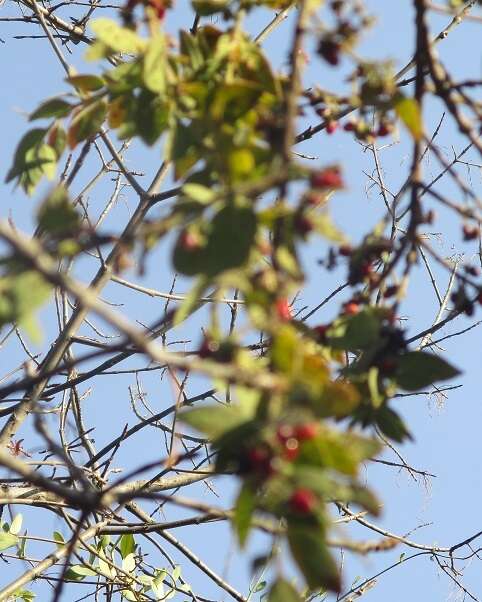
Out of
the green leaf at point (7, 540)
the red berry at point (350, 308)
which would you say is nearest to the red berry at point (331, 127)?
Answer: the red berry at point (350, 308)

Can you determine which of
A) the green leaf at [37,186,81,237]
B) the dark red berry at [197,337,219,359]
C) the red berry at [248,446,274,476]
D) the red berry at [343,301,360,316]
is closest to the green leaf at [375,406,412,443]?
the red berry at [343,301,360,316]

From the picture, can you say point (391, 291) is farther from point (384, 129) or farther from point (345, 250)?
point (384, 129)

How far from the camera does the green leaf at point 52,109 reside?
1.47 m

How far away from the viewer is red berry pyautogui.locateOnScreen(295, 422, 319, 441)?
98 centimetres

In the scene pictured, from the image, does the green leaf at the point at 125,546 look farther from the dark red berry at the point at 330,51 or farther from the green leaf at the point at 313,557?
the green leaf at the point at 313,557

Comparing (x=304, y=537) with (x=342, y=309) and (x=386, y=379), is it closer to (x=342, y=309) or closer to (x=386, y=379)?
(x=386, y=379)

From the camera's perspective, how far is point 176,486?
9.27 feet

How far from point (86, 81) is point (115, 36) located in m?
0.12

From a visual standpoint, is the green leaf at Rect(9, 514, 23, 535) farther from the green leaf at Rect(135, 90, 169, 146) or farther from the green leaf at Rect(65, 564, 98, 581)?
the green leaf at Rect(135, 90, 169, 146)

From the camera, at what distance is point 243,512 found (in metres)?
1.02

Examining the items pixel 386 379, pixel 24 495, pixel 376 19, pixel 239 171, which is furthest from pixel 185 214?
pixel 24 495

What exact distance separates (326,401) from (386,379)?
1.27 feet

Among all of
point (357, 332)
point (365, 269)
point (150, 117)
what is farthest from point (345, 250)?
point (150, 117)

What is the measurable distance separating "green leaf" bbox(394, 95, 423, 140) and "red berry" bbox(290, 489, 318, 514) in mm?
573
